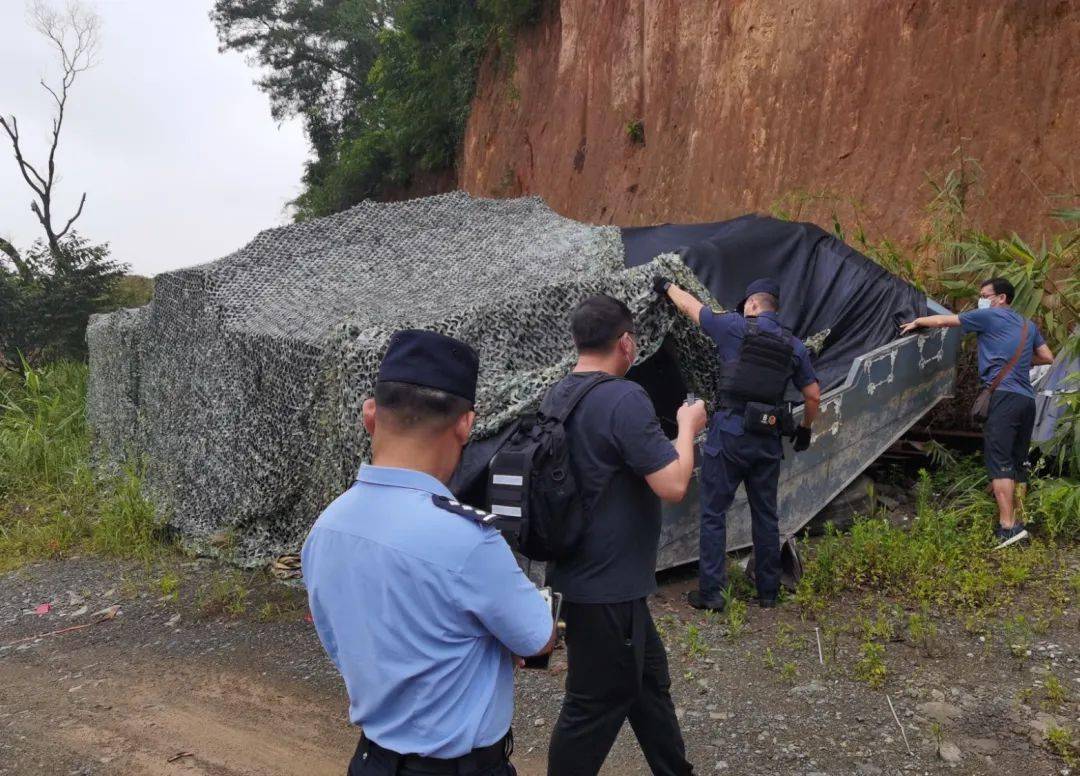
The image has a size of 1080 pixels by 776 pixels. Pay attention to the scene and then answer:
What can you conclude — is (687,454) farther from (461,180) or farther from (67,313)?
(461,180)

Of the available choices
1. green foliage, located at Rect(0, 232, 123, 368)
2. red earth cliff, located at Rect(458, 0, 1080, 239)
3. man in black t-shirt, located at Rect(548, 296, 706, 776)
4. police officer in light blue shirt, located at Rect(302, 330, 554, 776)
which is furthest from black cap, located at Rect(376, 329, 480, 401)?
green foliage, located at Rect(0, 232, 123, 368)

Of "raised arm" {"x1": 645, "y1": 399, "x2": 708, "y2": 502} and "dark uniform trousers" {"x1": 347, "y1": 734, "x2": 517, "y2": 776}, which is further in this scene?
"raised arm" {"x1": 645, "y1": 399, "x2": 708, "y2": 502}

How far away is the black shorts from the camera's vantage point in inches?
222

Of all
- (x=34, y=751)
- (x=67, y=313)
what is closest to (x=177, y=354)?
(x=34, y=751)

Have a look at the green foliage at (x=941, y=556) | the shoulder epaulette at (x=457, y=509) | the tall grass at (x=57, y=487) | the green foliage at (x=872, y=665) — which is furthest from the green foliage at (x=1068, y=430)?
the tall grass at (x=57, y=487)

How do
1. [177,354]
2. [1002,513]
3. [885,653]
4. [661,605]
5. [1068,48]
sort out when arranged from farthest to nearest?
[1068,48] → [177,354] → [1002,513] → [661,605] → [885,653]

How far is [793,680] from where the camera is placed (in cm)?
406

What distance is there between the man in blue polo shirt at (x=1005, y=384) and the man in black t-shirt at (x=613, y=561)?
3.69m

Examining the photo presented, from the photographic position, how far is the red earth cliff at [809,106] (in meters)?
7.63

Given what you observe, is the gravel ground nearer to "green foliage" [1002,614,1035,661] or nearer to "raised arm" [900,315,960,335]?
"green foliage" [1002,614,1035,661]

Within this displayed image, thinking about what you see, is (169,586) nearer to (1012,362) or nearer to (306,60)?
(1012,362)

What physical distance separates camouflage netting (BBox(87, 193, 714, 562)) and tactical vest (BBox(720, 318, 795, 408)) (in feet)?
2.20

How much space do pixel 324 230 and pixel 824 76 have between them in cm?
569

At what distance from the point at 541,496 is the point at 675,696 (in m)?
Result: 1.87
